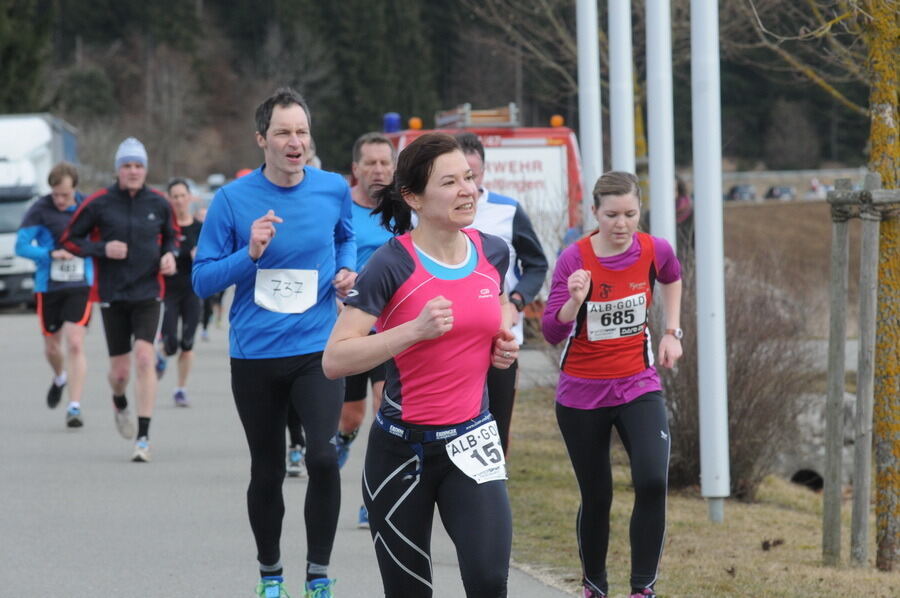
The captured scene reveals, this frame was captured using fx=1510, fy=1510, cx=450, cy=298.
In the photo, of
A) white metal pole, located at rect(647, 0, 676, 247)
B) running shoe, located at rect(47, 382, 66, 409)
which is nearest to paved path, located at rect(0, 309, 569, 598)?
running shoe, located at rect(47, 382, 66, 409)

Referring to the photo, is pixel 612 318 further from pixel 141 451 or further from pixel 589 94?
pixel 141 451

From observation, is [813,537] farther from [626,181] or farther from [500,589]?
[500,589]

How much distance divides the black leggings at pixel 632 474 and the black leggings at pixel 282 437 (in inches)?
38.6

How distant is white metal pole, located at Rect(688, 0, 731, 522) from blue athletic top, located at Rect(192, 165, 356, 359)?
2995 millimetres

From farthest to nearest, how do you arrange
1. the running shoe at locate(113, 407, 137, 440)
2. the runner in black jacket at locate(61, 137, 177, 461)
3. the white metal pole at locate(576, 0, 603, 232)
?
the running shoe at locate(113, 407, 137, 440) < the runner in black jacket at locate(61, 137, 177, 461) < the white metal pole at locate(576, 0, 603, 232)

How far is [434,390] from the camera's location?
14.8 feet

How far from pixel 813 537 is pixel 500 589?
16.4 feet

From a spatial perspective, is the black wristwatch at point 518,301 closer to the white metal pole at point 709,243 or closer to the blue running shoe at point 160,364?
the white metal pole at point 709,243

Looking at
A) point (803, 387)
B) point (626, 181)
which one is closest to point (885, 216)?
point (626, 181)

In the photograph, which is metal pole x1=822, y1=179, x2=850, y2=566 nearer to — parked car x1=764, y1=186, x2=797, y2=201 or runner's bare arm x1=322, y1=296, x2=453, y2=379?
runner's bare arm x1=322, y1=296, x2=453, y2=379

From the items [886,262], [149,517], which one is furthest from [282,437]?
[886,262]

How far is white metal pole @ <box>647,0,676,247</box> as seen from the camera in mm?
9234

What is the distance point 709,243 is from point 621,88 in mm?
1637

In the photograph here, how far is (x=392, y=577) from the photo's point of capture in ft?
14.9
